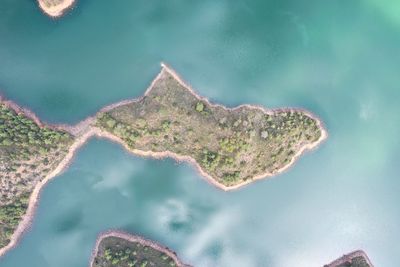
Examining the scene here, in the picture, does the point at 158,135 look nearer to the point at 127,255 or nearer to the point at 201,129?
the point at 201,129

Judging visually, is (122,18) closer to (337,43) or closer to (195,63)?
(195,63)

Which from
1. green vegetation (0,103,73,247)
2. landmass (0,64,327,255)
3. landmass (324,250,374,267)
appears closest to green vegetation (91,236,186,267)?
landmass (0,64,327,255)

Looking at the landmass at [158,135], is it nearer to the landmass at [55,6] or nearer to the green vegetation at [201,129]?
the green vegetation at [201,129]

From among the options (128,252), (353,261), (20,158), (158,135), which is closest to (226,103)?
(158,135)

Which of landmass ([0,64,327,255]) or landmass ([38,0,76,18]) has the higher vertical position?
landmass ([38,0,76,18])

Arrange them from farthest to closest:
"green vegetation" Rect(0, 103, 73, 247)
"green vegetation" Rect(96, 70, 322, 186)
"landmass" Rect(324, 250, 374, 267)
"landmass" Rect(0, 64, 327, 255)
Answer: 1. "landmass" Rect(324, 250, 374, 267)
2. "green vegetation" Rect(96, 70, 322, 186)
3. "landmass" Rect(0, 64, 327, 255)
4. "green vegetation" Rect(0, 103, 73, 247)

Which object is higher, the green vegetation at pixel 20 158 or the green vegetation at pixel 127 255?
the green vegetation at pixel 20 158

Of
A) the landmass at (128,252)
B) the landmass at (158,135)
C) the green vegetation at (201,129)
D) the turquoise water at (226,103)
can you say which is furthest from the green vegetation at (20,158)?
the landmass at (128,252)

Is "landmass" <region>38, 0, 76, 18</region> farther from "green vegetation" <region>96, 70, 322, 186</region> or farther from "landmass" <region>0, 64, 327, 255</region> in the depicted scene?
"green vegetation" <region>96, 70, 322, 186</region>
